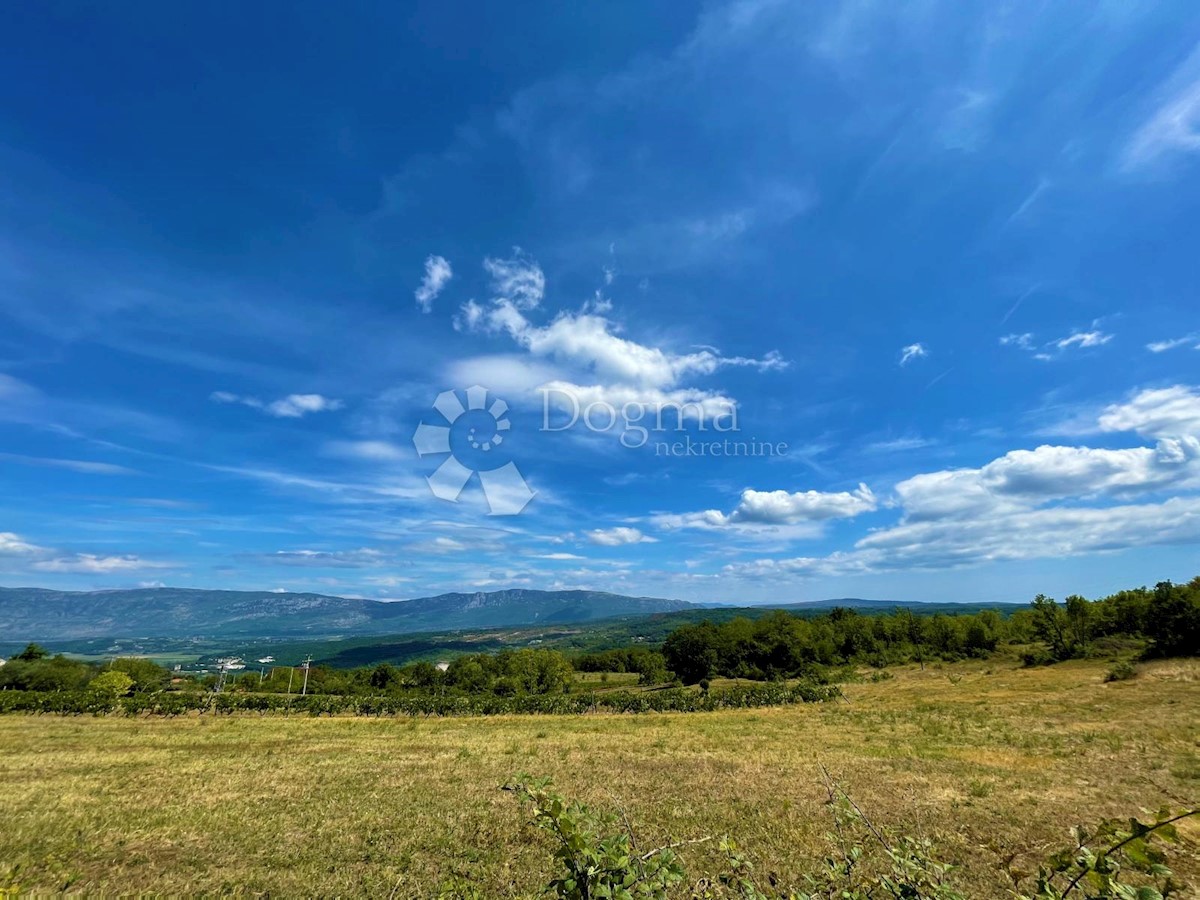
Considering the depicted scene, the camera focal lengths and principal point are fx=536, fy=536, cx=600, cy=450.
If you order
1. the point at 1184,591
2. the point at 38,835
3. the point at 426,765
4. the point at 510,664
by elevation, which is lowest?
the point at 510,664

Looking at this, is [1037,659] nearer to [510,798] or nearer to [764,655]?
[764,655]

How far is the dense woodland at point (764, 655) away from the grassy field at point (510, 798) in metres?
38.9

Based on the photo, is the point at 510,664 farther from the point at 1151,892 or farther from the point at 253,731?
the point at 1151,892

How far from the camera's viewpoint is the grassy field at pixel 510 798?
1210 cm

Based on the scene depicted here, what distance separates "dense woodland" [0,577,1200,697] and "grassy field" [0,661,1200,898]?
3889 centimetres

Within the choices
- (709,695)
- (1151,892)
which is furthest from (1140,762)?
(709,695)

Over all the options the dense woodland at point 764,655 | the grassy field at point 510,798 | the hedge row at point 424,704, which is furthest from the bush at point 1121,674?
the hedge row at point 424,704

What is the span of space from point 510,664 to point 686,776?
86446 mm

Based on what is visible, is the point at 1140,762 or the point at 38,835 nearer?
the point at 38,835

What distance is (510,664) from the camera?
331 ft

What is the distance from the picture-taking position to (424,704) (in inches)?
2434

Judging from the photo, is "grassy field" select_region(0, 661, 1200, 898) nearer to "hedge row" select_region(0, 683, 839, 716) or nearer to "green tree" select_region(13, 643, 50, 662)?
"hedge row" select_region(0, 683, 839, 716)

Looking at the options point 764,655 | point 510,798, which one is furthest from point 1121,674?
point 510,798

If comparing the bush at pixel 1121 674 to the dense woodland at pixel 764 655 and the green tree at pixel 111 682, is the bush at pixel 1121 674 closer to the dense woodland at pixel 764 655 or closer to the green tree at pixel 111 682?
the dense woodland at pixel 764 655
